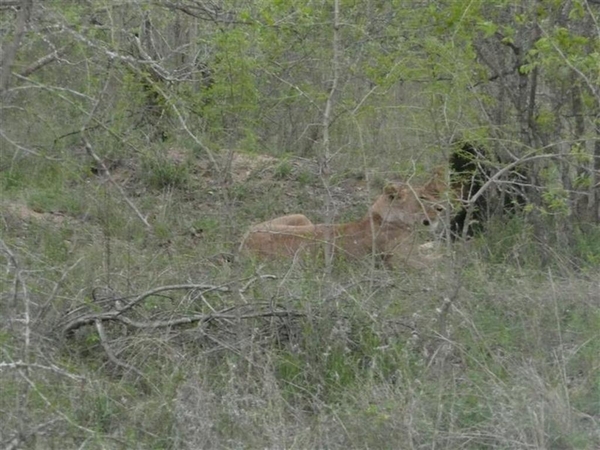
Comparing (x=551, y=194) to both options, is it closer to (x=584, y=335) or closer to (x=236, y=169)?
(x=584, y=335)

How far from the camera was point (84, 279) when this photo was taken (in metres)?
7.20

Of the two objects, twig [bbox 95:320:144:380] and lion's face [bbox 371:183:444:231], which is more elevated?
lion's face [bbox 371:183:444:231]

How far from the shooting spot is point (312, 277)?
6.81 m

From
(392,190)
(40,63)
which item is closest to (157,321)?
(40,63)

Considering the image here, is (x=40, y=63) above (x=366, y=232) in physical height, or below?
above

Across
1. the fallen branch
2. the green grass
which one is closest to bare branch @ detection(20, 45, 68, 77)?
the green grass

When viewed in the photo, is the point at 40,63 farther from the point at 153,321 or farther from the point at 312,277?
the point at 312,277

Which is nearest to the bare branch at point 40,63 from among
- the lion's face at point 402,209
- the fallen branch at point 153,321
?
the fallen branch at point 153,321

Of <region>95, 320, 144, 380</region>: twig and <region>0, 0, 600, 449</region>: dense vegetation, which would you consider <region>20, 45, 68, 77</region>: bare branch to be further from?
<region>95, 320, 144, 380</region>: twig

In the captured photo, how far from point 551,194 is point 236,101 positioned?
2.15 metres

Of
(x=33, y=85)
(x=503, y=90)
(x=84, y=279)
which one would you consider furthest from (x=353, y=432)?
(x=503, y=90)

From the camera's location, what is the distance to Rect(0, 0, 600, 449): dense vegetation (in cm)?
515

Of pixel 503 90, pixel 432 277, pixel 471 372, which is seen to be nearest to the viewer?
pixel 471 372

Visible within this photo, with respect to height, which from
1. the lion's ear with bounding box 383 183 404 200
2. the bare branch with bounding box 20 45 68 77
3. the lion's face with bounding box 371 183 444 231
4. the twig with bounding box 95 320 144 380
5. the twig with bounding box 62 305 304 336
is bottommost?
the twig with bounding box 95 320 144 380
